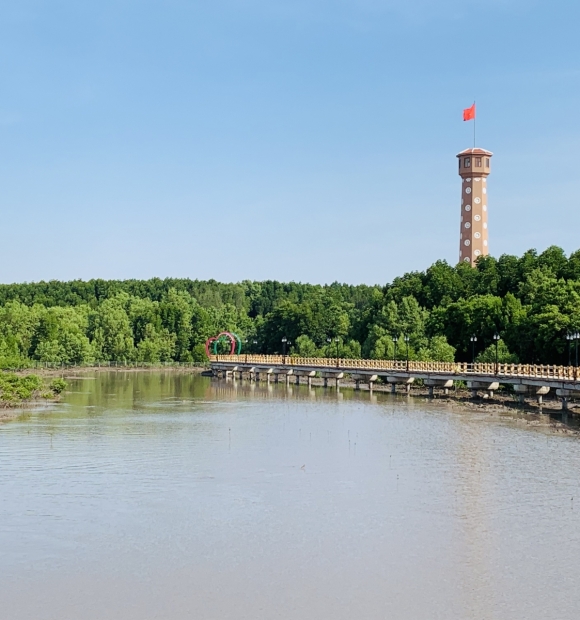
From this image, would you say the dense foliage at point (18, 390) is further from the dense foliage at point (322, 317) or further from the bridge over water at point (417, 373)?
the bridge over water at point (417, 373)

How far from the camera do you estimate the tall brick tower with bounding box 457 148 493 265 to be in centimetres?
12138

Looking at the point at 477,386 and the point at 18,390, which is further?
the point at 477,386

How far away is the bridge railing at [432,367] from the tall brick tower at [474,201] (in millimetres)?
28303

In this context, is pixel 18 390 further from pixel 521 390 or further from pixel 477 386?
pixel 521 390

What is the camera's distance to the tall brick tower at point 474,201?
121375 millimetres

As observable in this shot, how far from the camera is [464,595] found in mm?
23719

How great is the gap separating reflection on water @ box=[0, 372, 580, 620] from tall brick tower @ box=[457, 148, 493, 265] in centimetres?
7034

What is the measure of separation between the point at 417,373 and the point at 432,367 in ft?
7.05

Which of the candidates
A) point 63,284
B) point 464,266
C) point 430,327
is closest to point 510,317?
point 430,327

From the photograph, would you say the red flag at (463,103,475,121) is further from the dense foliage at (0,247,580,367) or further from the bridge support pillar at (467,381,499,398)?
the bridge support pillar at (467,381,499,398)

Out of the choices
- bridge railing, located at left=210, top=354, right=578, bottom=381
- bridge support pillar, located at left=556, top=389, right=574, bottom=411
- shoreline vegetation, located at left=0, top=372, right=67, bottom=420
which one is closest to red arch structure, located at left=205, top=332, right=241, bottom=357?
bridge railing, located at left=210, top=354, right=578, bottom=381

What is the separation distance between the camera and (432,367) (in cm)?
8112

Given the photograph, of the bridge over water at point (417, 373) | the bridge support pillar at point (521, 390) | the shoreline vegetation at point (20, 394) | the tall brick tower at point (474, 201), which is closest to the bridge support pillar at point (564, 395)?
the bridge over water at point (417, 373)

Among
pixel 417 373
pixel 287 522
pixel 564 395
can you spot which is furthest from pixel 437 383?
pixel 287 522
